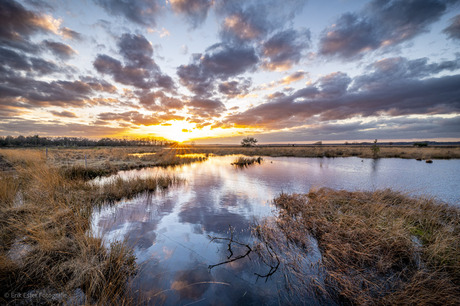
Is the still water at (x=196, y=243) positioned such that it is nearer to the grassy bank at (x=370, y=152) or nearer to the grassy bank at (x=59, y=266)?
the grassy bank at (x=59, y=266)

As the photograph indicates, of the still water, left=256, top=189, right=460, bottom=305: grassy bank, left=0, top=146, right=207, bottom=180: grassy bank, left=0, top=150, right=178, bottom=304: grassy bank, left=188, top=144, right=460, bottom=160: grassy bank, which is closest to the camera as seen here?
left=0, top=150, right=178, bottom=304: grassy bank

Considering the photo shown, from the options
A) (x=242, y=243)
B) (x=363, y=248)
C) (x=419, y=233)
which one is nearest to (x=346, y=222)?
(x=363, y=248)

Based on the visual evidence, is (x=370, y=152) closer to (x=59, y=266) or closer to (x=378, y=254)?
(x=378, y=254)

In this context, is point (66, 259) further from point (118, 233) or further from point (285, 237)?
point (285, 237)

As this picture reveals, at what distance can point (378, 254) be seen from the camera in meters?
4.99

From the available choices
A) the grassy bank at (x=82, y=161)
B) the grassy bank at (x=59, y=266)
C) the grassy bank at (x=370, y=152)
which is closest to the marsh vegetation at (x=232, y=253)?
the grassy bank at (x=59, y=266)

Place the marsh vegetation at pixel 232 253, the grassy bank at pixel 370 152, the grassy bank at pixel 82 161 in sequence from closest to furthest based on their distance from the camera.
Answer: the marsh vegetation at pixel 232 253, the grassy bank at pixel 82 161, the grassy bank at pixel 370 152

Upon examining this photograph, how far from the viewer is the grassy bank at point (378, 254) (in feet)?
11.8

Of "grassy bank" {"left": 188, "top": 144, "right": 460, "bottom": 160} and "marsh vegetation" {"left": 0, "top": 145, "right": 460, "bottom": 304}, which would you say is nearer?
"marsh vegetation" {"left": 0, "top": 145, "right": 460, "bottom": 304}

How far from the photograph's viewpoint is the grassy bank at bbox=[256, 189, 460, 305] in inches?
142

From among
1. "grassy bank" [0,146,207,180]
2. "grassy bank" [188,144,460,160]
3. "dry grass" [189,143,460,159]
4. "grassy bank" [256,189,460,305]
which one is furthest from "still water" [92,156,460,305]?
"dry grass" [189,143,460,159]

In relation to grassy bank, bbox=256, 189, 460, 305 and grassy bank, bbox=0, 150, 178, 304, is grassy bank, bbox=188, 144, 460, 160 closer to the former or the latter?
grassy bank, bbox=256, 189, 460, 305

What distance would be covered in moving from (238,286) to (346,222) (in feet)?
16.5

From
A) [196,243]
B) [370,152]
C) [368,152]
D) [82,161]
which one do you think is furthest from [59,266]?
[370,152]
